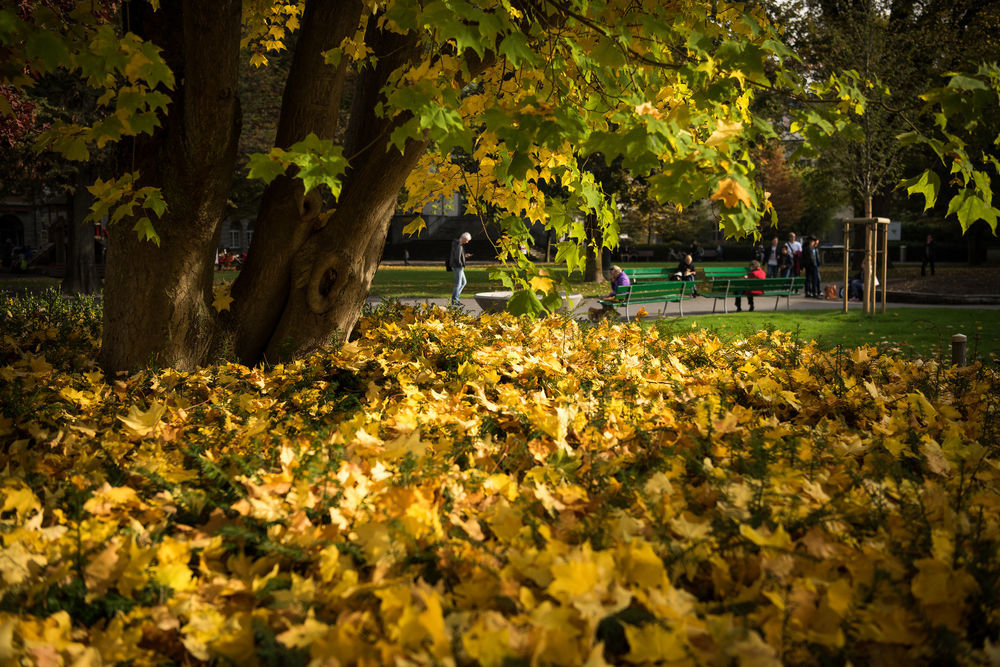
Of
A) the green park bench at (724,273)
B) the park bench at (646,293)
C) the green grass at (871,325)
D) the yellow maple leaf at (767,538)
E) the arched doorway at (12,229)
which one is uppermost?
the arched doorway at (12,229)

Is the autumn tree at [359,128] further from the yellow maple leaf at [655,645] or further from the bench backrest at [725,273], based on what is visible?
the bench backrest at [725,273]

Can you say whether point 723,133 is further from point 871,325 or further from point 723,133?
point 871,325

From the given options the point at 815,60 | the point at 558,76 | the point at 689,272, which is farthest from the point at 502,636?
the point at 815,60

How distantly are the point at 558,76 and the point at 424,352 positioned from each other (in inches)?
73.5

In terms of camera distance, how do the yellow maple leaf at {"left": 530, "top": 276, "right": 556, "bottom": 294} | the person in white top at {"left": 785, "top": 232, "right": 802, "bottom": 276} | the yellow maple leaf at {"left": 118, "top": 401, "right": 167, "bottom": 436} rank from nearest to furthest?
the yellow maple leaf at {"left": 118, "top": 401, "right": 167, "bottom": 436} → the yellow maple leaf at {"left": 530, "top": 276, "right": 556, "bottom": 294} → the person in white top at {"left": 785, "top": 232, "right": 802, "bottom": 276}

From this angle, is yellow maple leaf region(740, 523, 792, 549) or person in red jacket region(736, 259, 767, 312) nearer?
yellow maple leaf region(740, 523, 792, 549)

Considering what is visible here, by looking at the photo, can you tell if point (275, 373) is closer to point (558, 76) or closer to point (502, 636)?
point (558, 76)

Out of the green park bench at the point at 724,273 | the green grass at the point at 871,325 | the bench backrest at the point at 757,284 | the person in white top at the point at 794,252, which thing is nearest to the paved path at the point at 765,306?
the bench backrest at the point at 757,284

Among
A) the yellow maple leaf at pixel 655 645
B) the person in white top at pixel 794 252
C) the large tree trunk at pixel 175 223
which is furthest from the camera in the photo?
the person in white top at pixel 794 252

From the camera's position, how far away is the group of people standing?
2023cm

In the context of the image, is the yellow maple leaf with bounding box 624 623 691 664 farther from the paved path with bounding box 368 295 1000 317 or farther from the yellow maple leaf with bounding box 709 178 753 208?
the paved path with bounding box 368 295 1000 317

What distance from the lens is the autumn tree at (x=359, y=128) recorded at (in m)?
3.02

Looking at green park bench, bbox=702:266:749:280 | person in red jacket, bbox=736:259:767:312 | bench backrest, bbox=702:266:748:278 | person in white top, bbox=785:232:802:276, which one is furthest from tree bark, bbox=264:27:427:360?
person in white top, bbox=785:232:802:276

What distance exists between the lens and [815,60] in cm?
2366
